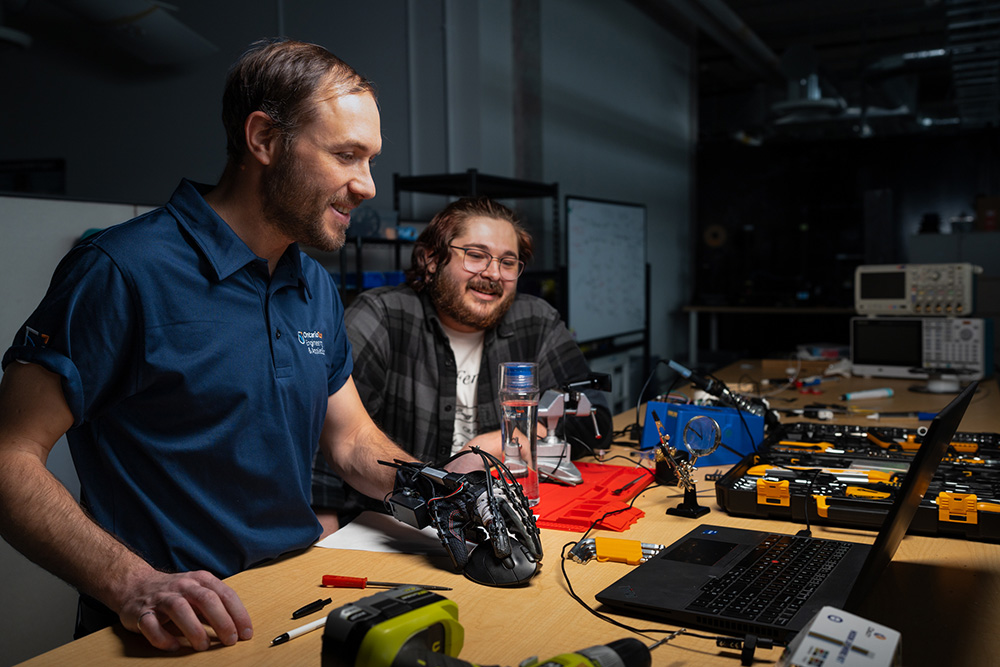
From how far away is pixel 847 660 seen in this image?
0.76 meters

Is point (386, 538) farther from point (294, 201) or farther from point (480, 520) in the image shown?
point (294, 201)

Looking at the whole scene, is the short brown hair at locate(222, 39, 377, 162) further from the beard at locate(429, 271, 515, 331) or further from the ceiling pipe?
the ceiling pipe

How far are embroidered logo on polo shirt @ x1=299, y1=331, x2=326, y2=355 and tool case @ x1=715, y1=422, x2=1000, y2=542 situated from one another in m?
0.82

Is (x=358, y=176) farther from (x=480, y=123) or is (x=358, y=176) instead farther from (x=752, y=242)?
(x=752, y=242)

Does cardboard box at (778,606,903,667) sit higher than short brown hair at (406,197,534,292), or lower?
lower

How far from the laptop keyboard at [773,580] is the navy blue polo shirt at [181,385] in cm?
71

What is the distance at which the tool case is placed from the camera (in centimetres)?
130

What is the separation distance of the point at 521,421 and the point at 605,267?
418 cm

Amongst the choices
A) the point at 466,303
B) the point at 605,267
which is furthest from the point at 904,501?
the point at 605,267

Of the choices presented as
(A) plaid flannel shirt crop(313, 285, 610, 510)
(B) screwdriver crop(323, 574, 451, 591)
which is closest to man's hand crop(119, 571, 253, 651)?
(B) screwdriver crop(323, 574, 451, 591)

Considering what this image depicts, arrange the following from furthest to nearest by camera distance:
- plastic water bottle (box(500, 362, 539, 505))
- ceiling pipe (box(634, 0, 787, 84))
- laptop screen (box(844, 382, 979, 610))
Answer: ceiling pipe (box(634, 0, 787, 84)) < plastic water bottle (box(500, 362, 539, 505)) < laptop screen (box(844, 382, 979, 610))

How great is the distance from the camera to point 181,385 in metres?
1.19

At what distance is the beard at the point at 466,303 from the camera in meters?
2.05

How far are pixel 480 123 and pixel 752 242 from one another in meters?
5.05
